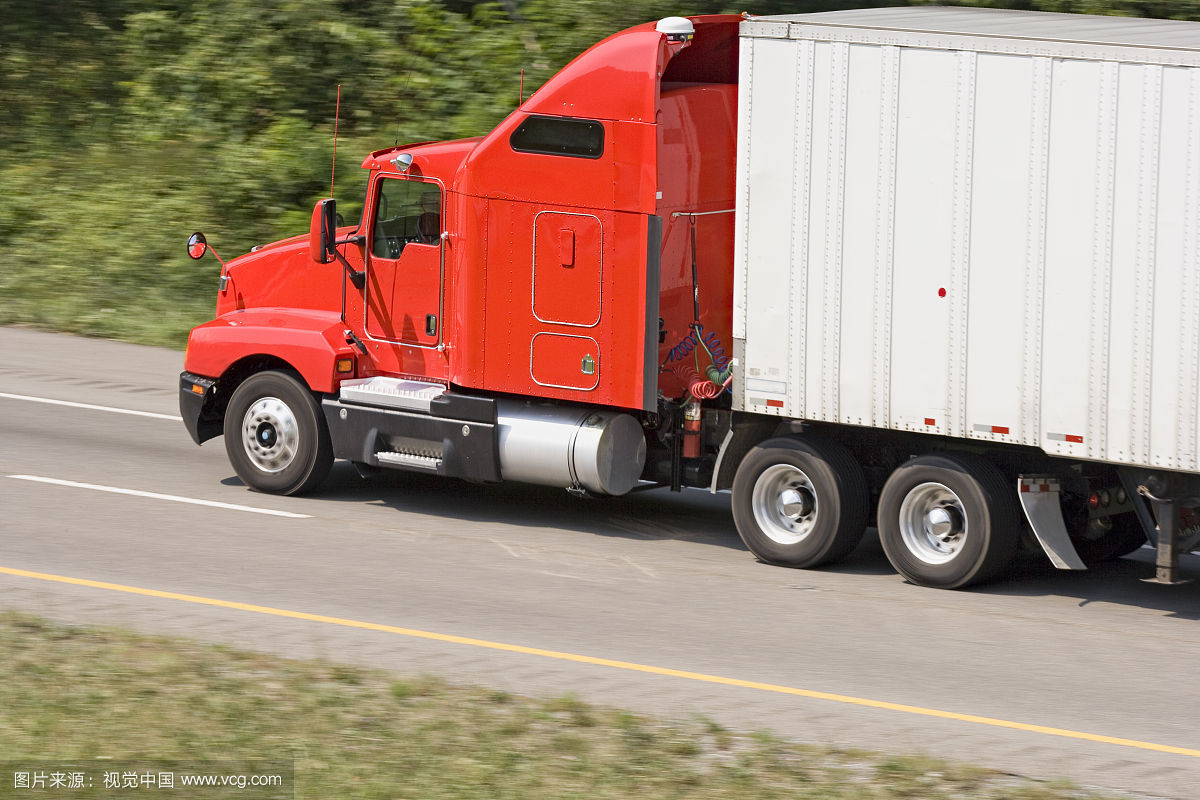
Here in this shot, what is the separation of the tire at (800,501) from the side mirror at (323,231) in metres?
3.57

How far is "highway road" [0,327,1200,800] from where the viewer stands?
26.3 feet

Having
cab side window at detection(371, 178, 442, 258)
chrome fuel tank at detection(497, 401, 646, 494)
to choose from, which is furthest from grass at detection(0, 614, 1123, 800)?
cab side window at detection(371, 178, 442, 258)

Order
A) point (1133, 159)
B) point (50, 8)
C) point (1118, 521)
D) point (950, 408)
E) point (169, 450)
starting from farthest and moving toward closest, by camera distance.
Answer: point (50, 8) < point (169, 450) < point (1118, 521) < point (950, 408) < point (1133, 159)

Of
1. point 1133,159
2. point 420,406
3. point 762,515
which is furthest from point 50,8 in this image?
point 1133,159

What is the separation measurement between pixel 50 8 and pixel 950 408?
907 inches

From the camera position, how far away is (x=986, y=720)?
797 centimetres

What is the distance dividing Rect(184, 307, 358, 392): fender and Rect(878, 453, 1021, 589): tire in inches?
173

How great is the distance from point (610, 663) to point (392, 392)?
13.3 feet

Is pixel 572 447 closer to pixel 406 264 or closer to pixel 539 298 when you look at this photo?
pixel 539 298

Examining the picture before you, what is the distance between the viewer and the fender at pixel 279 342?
1246 cm

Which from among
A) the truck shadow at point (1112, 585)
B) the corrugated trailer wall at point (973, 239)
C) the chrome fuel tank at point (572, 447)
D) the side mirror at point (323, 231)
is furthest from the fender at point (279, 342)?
the truck shadow at point (1112, 585)

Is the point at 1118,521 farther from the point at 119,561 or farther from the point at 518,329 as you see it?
the point at 119,561

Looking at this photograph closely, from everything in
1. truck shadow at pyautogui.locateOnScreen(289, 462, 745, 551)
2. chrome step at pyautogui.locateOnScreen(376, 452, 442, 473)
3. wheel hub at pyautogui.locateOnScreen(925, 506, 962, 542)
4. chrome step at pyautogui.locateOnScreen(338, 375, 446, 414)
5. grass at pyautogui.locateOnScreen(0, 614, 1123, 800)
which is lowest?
grass at pyautogui.locateOnScreen(0, 614, 1123, 800)

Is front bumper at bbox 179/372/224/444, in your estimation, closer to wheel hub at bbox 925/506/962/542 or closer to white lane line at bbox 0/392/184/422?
white lane line at bbox 0/392/184/422
